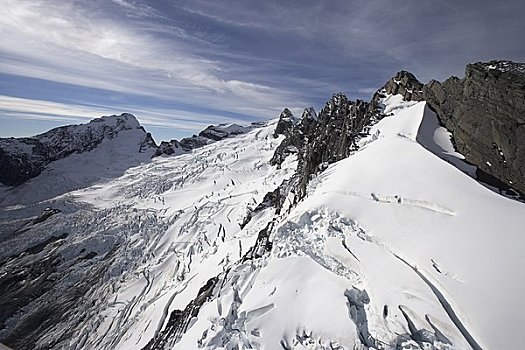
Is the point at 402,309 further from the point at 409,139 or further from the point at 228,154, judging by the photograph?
the point at 228,154

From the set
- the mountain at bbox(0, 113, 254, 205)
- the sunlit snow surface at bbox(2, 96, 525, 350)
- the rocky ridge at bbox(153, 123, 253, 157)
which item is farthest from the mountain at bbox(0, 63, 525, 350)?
the rocky ridge at bbox(153, 123, 253, 157)

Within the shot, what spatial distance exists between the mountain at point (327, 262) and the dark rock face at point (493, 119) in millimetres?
312

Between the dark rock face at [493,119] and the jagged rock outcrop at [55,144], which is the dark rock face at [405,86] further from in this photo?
the jagged rock outcrop at [55,144]

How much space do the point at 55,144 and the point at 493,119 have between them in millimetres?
138831

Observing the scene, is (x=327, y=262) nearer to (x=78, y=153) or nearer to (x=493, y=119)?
(x=493, y=119)

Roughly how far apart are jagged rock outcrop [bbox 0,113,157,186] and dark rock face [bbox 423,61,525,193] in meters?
112

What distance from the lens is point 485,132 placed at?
17859mm

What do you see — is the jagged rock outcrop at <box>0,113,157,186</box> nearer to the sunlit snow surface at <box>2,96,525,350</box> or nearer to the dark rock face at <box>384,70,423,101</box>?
the sunlit snow surface at <box>2,96,525,350</box>

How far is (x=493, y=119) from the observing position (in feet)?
57.4

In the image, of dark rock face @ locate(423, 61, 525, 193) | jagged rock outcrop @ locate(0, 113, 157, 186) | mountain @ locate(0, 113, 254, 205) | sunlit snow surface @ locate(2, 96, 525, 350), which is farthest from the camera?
jagged rock outcrop @ locate(0, 113, 157, 186)

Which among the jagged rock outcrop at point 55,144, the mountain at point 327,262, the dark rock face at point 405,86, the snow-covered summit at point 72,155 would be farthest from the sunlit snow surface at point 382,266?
the jagged rock outcrop at point 55,144

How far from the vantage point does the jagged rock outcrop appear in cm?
10206

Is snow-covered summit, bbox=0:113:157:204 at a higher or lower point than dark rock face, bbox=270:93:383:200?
lower

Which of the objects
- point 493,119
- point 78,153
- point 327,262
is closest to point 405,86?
point 493,119
